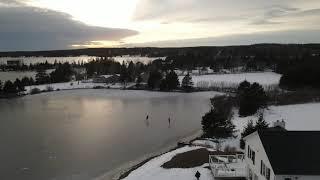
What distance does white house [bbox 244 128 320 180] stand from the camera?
17.0 metres

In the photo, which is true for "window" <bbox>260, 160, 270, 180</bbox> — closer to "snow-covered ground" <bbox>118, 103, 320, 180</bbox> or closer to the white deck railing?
the white deck railing

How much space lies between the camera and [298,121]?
4244 cm

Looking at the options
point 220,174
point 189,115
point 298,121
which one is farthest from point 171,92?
point 220,174

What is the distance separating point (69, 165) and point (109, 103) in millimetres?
41715

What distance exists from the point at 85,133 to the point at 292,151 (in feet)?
91.1

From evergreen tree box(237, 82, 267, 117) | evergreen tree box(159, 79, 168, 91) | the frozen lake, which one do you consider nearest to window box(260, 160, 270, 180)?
the frozen lake

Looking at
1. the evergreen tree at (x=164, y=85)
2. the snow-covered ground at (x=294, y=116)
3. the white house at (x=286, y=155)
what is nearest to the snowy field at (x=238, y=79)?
the evergreen tree at (x=164, y=85)

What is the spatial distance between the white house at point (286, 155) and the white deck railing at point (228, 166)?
2519mm

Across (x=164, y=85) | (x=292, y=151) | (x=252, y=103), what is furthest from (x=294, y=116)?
(x=164, y=85)

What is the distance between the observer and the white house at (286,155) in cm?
1698

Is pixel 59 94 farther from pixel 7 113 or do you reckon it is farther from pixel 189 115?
pixel 189 115

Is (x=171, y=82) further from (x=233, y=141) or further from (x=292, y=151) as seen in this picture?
Answer: (x=292, y=151)

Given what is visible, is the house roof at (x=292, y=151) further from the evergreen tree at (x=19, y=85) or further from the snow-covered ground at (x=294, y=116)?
the evergreen tree at (x=19, y=85)

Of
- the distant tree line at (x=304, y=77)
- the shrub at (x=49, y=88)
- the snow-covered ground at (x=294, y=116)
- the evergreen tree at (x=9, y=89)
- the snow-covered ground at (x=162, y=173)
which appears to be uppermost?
the distant tree line at (x=304, y=77)
